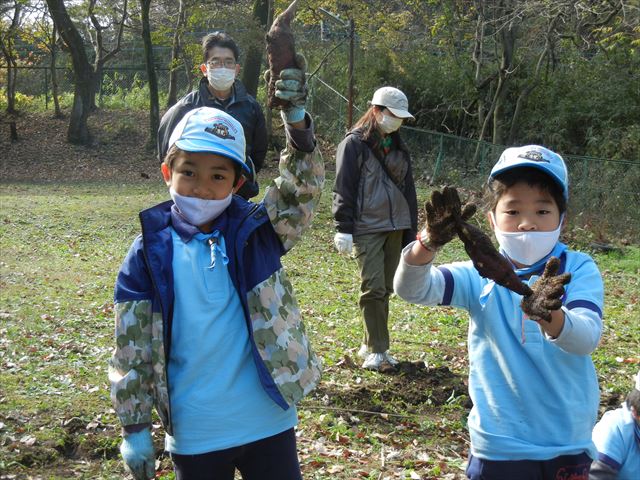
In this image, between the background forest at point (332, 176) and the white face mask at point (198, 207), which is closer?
the white face mask at point (198, 207)

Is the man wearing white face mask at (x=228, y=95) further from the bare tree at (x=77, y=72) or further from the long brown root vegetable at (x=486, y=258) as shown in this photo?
the bare tree at (x=77, y=72)

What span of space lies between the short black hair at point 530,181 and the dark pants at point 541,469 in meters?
0.88

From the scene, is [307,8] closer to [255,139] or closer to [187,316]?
[255,139]

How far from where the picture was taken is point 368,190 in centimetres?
688

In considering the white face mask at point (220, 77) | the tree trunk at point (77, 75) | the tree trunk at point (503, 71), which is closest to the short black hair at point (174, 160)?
the white face mask at point (220, 77)

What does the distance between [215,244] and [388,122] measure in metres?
4.04

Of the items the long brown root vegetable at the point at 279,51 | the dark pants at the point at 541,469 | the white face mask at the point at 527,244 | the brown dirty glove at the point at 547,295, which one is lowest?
the dark pants at the point at 541,469

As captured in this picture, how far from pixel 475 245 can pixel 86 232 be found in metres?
13.0

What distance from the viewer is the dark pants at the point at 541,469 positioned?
2771mm

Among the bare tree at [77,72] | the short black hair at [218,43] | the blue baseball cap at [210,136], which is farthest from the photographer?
the bare tree at [77,72]

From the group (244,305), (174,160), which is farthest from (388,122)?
(244,305)

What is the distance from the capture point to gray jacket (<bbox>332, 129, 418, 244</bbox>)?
683 centimetres

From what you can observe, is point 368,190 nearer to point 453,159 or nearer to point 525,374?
point 525,374

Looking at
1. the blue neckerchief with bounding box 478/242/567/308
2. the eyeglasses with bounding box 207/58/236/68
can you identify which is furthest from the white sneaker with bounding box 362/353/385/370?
the blue neckerchief with bounding box 478/242/567/308
